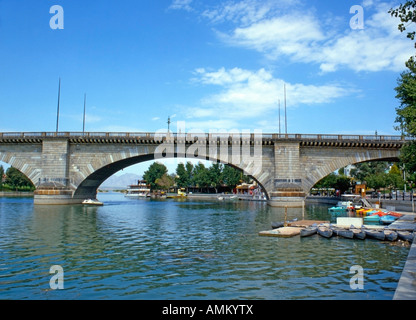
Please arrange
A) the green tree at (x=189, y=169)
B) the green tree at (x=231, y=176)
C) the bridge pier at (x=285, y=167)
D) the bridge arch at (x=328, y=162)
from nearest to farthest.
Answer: the bridge pier at (x=285, y=167) < the bridge arch at (x=328, y=162) < the green tree at (x=231, y=176) < the green tree at (x=189, y=169)

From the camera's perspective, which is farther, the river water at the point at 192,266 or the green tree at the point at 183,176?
the green tree at the point at 183,176

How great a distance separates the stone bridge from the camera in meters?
52.4

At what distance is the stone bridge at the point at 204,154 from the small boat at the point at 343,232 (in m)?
27.4

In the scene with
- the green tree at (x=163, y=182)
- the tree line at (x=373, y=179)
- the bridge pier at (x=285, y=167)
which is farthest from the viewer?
the green tree at (x=163, y=182)

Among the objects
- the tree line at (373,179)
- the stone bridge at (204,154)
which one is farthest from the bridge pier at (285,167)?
the tree line at (373,179)

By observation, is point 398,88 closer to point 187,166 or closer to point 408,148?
point 408,148

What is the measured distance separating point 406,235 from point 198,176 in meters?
104

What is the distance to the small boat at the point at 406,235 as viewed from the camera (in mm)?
21417

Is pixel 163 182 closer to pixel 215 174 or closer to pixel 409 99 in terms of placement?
pixel 215 174

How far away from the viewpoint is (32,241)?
70.4 ft

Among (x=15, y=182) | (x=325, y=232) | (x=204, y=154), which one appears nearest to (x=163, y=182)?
(x=15, y=182)

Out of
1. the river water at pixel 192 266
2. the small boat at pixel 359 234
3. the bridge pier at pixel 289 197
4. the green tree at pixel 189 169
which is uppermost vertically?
the green tree at pixel 189 169

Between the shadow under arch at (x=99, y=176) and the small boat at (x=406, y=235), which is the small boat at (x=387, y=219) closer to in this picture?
the small boat at (x=406, y=235)

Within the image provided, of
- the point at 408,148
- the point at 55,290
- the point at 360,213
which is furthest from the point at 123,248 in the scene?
the point at 360,213
